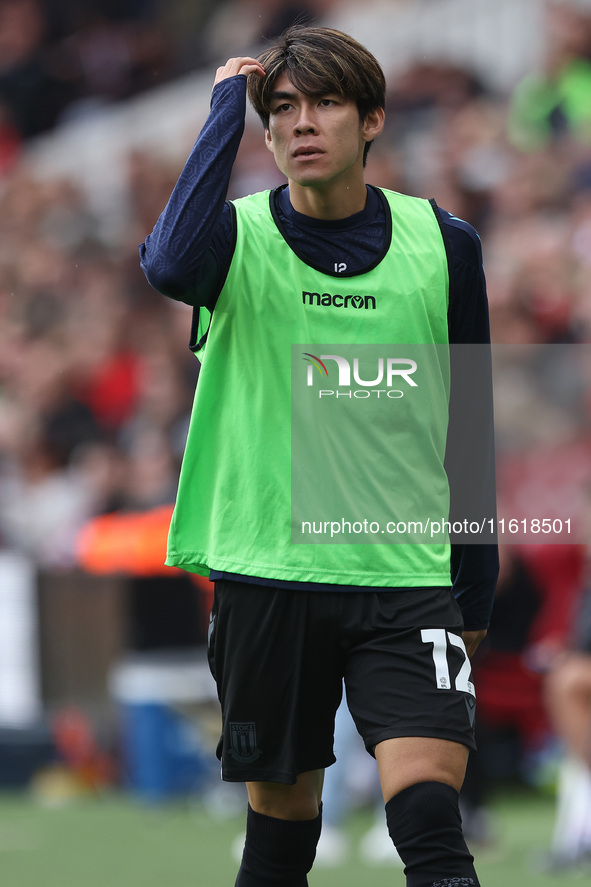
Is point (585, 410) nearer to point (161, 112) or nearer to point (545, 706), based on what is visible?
point (545, 706)

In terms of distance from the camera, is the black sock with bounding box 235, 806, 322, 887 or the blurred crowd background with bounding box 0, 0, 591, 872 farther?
the blurred crowd background with bounding box 0, 0, 591, 872

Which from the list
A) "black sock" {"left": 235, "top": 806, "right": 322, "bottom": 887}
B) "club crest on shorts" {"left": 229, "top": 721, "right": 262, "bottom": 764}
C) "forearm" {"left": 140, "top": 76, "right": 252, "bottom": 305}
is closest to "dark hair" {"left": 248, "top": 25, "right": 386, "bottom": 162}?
"forearm" {"left": 140, "top": 76, "right": 252, "bottom": 305}

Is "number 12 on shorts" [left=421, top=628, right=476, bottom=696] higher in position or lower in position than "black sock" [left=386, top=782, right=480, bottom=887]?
higher

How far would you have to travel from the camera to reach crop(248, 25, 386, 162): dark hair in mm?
3076

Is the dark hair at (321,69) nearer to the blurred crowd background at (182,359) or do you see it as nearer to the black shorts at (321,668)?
the black shorts at (321,668)

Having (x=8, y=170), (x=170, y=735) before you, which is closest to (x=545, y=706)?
(x=170, y=735)

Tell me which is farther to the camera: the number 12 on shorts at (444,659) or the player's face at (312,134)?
the player's face at (312,134)

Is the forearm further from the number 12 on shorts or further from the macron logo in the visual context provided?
the number 12 on shorts

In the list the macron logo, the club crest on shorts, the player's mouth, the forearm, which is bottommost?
the club crest on shorts

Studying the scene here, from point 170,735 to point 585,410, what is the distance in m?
2.93

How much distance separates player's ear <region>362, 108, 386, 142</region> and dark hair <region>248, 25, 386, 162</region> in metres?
0.01

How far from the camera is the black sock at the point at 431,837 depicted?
2752 millimetres

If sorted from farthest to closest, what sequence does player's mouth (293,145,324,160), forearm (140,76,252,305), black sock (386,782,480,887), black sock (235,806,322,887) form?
black sock (235,806,322,887) → player's mouth (293,145,324,160) → forearm (140,76,252,305) → black sock (386,782,480,887)

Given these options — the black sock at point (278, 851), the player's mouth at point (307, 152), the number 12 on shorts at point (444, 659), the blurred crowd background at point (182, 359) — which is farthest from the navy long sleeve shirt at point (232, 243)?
the blurred crowd background at point (182, 359)
